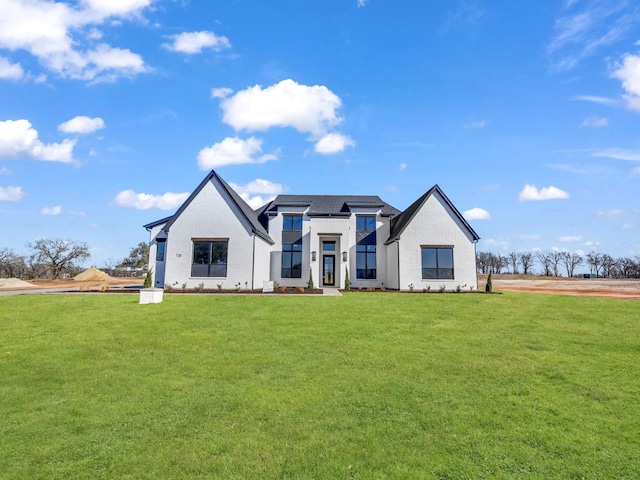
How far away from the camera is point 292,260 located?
29719 millimetres

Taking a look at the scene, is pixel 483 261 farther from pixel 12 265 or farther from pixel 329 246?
pixel 12 265

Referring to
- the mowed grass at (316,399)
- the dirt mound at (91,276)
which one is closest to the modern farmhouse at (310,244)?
the mowed grass at (316,399)

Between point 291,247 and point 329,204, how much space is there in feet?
21.6

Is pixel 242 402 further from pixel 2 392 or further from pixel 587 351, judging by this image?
pixel 587 351

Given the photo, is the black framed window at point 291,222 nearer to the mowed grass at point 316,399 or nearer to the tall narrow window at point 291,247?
the tall narrow window at point 291,247

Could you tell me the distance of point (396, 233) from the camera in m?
27.8

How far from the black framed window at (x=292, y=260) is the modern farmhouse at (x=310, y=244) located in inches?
3.4

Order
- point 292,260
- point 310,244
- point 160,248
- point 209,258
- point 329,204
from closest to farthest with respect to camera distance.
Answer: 1. point 209,258
2. point 160,248
3. point 310,244
4. point 292,260
5. point 329,204

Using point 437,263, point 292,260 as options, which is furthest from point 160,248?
point 437,263

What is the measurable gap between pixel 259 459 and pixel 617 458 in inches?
196

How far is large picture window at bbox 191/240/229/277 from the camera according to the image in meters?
24.3

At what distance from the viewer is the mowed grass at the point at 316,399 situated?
15.2 ft

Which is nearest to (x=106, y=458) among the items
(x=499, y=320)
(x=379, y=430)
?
(x=379, y=430)

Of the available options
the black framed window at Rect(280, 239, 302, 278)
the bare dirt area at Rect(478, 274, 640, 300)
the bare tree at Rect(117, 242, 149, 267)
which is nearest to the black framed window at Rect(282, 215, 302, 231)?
the black framed window at Rect(280, 239, 302, 278)
